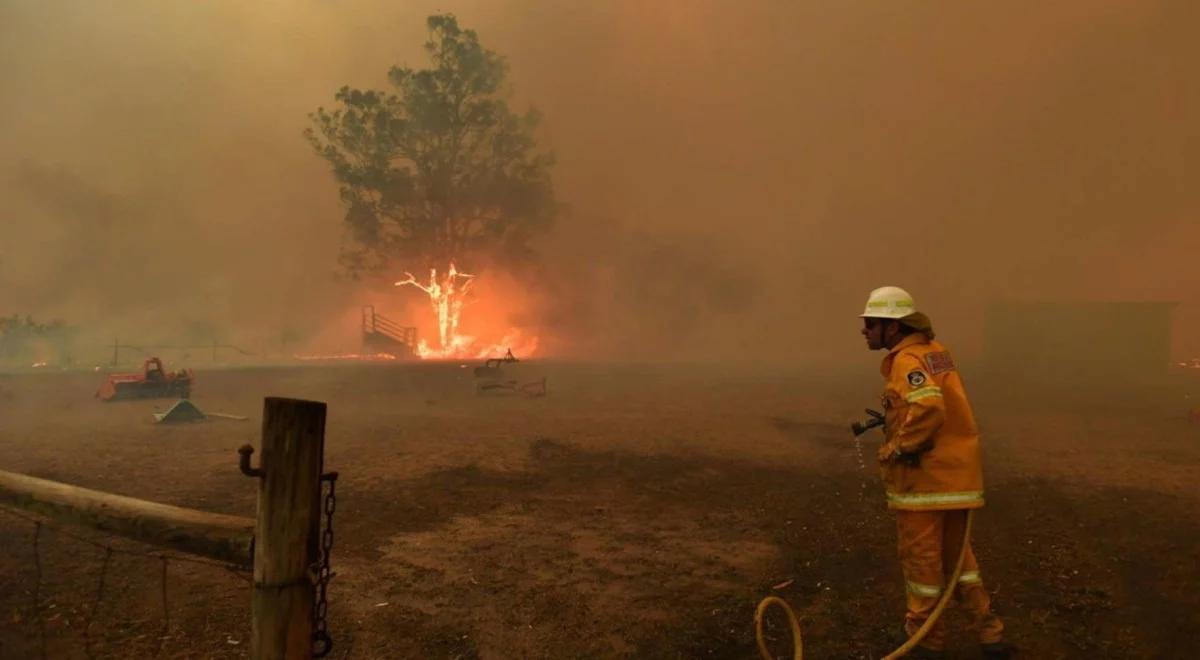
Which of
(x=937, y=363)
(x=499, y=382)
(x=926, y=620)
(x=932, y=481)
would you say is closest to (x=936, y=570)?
(x=926, y=620)

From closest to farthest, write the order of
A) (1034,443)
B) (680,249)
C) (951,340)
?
(1034,443)
(951,340)
(680,249)

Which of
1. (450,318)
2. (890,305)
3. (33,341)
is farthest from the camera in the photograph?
(450,318)

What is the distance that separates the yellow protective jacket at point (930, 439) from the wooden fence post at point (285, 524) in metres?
3.26

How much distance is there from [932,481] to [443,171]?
3582 cm

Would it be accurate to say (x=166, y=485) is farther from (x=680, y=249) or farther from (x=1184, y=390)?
(x=680, y=249)

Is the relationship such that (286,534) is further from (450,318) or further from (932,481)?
(450,318)

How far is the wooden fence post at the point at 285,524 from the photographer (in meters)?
2.41

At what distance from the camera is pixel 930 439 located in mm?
4039

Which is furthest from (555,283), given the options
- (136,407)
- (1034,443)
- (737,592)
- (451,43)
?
(737,592)

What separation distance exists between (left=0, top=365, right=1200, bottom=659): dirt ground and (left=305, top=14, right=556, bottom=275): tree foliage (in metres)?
22.7

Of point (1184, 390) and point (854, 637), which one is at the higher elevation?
point (1184, 390)

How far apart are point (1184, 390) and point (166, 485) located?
2929cm

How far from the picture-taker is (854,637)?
4.70 m

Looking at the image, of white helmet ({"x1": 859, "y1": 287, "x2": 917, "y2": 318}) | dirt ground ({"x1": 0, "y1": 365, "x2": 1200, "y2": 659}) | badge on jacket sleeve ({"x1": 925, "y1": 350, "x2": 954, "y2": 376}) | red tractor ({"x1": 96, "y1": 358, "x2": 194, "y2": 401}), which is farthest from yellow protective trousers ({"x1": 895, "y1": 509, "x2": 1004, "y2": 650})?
red tractor ({"x1": 96, "y1": 358, "x2": 194, "y2": 401})
